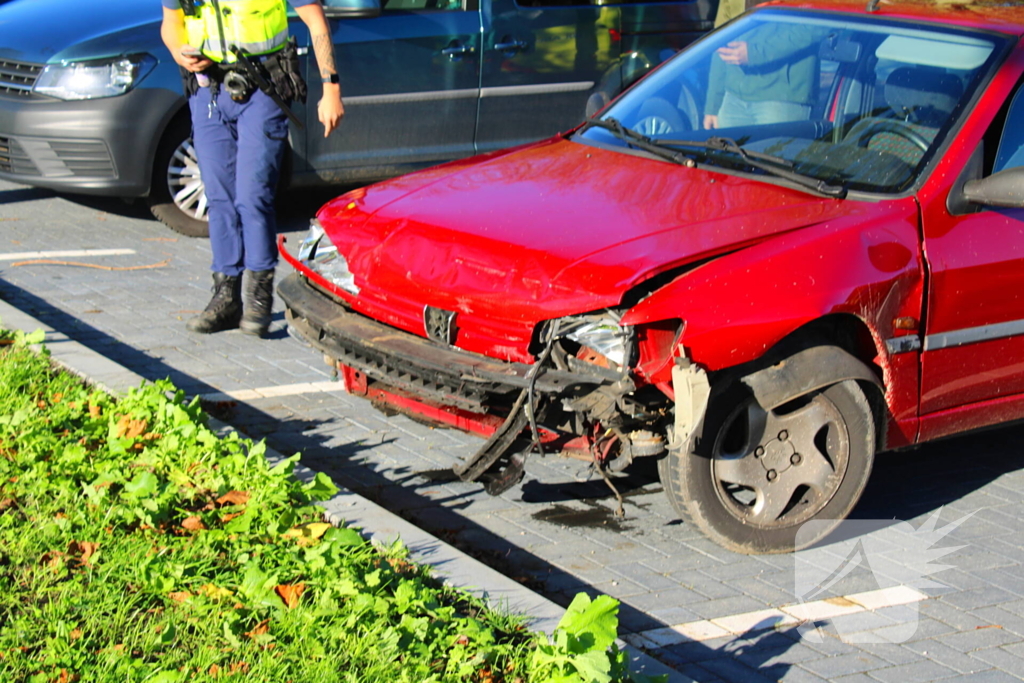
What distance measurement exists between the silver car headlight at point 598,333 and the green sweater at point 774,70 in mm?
1743

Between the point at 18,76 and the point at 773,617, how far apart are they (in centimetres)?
629

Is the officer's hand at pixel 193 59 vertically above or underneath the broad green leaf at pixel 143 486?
above

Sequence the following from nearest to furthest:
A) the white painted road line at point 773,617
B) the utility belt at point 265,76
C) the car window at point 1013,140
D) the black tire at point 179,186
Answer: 1. the white painted road line at point 773,617
2. the car window at point 1013,140
3. the utility belt at point 265,76
4. the black tire at point 179,186

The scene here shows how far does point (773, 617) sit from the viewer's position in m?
3.88

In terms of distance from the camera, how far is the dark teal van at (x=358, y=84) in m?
7.91

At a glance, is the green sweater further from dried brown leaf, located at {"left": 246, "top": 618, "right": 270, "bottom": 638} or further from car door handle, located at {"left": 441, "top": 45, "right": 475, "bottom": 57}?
car door handle, located at {"left": 441, "top": 45, "right": 475, "bottom": 57}

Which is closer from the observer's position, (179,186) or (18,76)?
(18,76)

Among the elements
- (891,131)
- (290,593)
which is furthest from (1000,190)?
(290,593)

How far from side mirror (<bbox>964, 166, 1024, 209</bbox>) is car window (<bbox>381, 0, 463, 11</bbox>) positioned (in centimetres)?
506

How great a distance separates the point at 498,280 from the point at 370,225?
784mm

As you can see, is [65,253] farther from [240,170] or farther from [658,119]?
[658,119]

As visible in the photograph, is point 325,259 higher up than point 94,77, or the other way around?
point 94,77

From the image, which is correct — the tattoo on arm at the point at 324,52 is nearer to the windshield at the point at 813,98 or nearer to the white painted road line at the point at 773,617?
the windshield at the point at 813,98

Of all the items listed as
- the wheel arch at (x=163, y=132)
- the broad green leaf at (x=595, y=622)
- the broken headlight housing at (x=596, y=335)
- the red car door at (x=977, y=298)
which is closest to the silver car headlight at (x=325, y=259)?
the broken headlight housing at (x=596, y=335)
